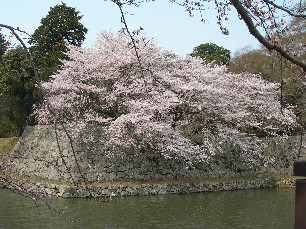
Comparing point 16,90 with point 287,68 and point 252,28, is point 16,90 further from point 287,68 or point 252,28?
point 252,28

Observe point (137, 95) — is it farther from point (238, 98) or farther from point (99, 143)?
point (238, 98)

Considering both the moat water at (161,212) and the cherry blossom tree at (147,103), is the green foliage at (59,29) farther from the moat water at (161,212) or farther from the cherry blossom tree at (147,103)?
the moat water at (161,212)

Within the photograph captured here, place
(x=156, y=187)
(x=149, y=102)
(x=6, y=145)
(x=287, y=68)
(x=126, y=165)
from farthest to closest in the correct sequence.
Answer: (x=6, y=145)
(x=287, y=68)
(x=126, y=165)
(x=149, y=102)
(x=156, y=187)

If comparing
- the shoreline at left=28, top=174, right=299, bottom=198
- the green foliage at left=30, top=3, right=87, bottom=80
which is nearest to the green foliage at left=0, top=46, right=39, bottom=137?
the green foliage at left=30, top=3, right=87, bottom=80

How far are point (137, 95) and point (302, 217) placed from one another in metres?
17.1

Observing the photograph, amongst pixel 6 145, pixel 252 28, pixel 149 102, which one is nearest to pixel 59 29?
pixel 6 145

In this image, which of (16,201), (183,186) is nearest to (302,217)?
(16,201)

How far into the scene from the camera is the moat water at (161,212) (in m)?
10.3

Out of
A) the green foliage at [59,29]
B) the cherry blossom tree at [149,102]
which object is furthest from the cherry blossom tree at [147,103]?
the green foliage at [59,29]

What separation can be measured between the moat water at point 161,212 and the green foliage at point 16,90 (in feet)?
37.6

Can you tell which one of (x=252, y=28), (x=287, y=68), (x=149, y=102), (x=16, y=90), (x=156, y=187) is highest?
(x=287, y=68)

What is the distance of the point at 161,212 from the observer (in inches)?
476

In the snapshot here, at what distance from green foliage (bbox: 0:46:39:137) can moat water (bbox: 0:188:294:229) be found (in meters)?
11.4

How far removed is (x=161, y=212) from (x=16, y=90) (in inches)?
716
